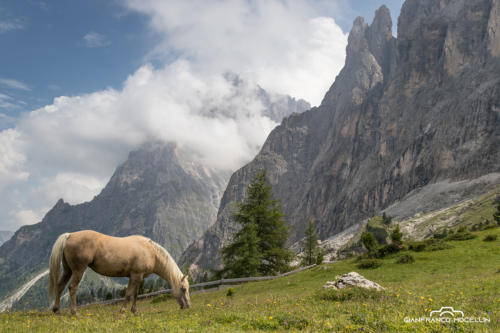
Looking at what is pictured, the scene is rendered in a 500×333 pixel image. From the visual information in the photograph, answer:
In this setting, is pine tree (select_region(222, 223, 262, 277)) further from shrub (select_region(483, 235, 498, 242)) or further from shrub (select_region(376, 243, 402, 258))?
shrub (select_region(483, 235, 498, 242))

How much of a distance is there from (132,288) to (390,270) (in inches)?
850

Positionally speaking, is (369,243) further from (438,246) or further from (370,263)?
(438,246)

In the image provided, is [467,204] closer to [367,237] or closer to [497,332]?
[367,237]

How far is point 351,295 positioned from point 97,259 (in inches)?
446

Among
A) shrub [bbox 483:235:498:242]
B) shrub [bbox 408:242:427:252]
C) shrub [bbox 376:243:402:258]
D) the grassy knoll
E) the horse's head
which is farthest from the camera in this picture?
shrub [bbox 376:243:402:258]

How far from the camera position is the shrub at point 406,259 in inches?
1126

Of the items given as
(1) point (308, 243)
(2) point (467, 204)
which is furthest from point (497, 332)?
(2) point (467, 204)

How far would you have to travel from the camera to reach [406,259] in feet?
94.6

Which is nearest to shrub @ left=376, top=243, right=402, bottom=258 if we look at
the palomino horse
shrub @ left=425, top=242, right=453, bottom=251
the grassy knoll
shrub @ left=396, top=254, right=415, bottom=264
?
shrub @ left=425, top=242, right=453, bottom=251

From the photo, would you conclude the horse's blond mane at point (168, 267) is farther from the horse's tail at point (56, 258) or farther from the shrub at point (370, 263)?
the shrub at point (370, 263)

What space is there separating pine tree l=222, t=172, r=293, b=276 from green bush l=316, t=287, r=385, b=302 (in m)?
22.6

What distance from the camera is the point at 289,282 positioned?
29.9m

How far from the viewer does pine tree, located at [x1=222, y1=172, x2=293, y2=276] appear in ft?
123

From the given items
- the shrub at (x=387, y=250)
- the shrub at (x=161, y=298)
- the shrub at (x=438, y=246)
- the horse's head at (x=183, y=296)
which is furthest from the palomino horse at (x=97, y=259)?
the shrub at (x=438, y=246)
